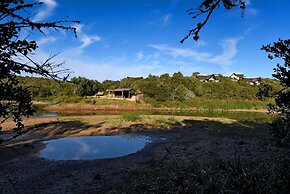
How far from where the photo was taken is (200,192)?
11.5 ft

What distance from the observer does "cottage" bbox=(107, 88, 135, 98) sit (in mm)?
71213

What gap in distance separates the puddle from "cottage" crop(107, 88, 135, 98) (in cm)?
5013

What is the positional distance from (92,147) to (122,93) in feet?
177

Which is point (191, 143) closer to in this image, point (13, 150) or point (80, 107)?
point (13, 150)

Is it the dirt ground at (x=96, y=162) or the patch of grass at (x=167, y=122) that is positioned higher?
the patch of grass at (x=167, y=122)

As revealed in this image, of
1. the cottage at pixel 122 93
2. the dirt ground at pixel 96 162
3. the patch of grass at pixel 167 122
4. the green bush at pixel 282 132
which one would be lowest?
the dirt ground at pixel 96 162

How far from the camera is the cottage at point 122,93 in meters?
71.2

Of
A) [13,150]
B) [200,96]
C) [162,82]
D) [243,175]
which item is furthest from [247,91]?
[243,175]

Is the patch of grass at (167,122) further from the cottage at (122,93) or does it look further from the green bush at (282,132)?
the cottage at (122,93)

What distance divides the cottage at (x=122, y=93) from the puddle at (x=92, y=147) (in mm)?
50128

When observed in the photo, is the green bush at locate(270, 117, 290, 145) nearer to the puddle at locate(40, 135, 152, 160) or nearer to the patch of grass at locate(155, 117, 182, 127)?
the puddle at locate(40, 135, 152, 160)

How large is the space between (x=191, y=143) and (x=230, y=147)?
2.43 metres

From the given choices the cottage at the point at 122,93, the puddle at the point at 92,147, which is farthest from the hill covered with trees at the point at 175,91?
the puddle at the point at 92,147

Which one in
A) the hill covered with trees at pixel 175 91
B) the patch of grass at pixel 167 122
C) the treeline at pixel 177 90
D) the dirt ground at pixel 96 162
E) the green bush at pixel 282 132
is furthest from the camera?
the treeline at pixel 177 90
